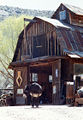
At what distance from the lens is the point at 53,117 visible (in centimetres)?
1379

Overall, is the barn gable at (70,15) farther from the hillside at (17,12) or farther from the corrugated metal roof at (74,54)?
the hillside at (17,12)

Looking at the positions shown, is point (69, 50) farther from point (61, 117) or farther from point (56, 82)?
point (61, 117)

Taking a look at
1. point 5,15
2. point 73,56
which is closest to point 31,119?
point 73,56

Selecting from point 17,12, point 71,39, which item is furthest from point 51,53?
point 17,12

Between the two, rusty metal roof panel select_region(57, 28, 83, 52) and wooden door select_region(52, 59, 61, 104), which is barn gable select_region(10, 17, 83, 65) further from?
wooden door select_region(52, 59, 61, 104)

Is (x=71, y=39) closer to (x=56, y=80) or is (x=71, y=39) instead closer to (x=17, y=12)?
(x=56, y=80)

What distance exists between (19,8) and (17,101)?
304ft

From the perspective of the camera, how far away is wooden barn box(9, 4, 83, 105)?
27.2 metres

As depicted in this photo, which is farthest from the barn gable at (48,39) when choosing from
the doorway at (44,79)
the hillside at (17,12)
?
the hillside at (17,12)

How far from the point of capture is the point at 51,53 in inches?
1137

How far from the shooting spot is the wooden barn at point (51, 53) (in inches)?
1070

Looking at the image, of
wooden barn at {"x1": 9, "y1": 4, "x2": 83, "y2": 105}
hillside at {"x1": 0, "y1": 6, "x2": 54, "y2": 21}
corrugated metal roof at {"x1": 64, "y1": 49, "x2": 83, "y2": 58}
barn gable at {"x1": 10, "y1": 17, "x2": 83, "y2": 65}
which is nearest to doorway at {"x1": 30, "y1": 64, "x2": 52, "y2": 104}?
wooden barn at {"x1": 9, "y1": 4, "x2": 83, "y2": 105}

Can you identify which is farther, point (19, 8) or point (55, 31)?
point (19, 8)

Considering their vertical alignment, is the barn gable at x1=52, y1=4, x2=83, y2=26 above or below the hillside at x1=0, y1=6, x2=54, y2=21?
below
